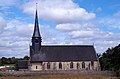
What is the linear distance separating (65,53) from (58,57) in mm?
2362

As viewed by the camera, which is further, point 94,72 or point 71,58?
point 71,58

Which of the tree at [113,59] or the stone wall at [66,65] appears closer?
the tree at [113,59]

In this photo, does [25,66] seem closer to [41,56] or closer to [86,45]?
[41,56]

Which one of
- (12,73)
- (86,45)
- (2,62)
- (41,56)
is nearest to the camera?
(12,73)

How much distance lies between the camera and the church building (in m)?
77.4

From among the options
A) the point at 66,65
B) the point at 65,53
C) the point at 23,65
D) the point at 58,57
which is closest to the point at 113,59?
the point at 66,65

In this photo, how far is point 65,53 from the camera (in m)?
79.6

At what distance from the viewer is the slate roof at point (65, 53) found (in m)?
77.9

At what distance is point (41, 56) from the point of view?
77812mm

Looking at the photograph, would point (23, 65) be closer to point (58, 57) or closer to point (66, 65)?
point (58, 57)

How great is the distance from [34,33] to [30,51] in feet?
15.8

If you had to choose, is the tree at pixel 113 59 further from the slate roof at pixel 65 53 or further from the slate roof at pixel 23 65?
the slate roof at pixel 23 65

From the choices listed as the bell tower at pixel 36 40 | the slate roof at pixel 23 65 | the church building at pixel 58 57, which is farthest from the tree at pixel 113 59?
the slate roof at pixel 23 65

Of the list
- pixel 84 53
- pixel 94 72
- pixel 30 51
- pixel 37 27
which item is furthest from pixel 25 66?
pixel 94 72
